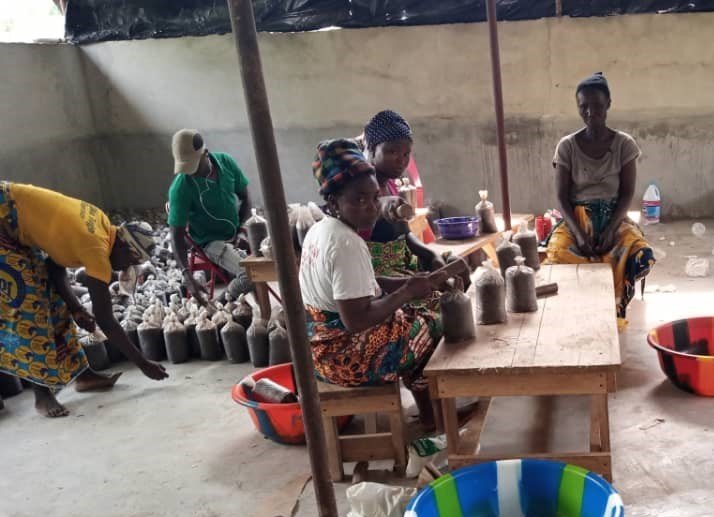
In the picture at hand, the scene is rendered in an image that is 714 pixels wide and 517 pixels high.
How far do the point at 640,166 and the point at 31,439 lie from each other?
5.82m

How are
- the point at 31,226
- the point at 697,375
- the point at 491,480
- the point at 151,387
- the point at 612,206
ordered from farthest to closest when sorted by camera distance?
the point at 151,387 < the point at 612,206 < the point at 31,226 < the point at 697,375 < the point at 491,480

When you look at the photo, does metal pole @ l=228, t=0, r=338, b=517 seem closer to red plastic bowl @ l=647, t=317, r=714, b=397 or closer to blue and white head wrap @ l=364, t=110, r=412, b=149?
blue and white head wrap @ l=364, t=110, r=412, b=149

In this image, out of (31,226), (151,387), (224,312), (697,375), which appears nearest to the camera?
(697,375)

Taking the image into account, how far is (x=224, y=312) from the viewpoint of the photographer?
450 centimetres

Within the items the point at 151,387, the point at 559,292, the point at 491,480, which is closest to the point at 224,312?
the point at 151,387

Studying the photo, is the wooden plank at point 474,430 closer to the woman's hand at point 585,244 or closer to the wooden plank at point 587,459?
the wooden plank at point 587,459

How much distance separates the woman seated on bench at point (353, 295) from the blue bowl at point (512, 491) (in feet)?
1.97

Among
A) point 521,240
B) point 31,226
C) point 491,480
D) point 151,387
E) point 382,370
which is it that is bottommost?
point 151,387

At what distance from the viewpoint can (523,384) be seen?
94.1 inches

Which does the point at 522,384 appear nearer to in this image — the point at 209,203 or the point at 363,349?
the point at 363,349

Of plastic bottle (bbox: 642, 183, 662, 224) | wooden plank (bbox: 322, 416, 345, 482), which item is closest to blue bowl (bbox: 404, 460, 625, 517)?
wooden plank (bbox: 322, 416, 345, 482)

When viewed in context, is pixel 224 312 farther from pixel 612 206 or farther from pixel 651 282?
pixel 651 282

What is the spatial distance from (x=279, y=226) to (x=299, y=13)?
6140 mm

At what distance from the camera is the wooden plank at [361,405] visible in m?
2.72
